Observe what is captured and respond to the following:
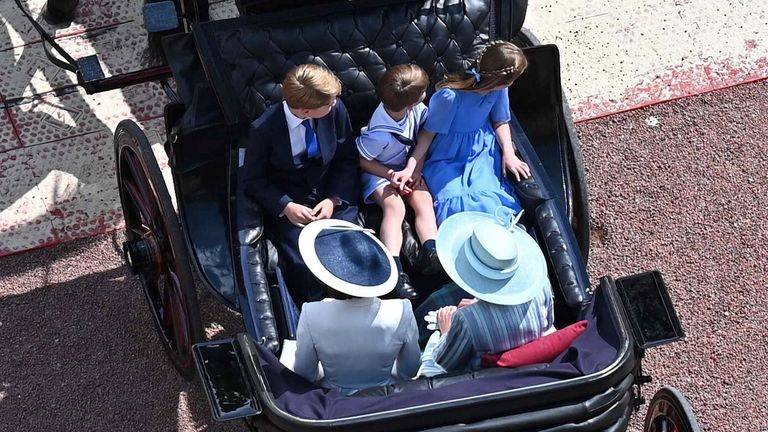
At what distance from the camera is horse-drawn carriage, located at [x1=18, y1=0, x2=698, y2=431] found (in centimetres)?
285

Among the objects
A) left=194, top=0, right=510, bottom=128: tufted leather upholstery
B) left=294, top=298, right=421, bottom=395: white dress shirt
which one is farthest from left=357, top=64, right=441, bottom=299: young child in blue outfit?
left=294, top=298, right=421, bottom=395: white dress shirt

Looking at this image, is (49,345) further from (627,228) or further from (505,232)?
(627,228)

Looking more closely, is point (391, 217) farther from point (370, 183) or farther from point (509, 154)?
point (509, 154)

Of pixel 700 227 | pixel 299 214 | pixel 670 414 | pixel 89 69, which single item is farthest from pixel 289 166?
pixel 700 227

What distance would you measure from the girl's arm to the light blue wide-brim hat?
630 mm

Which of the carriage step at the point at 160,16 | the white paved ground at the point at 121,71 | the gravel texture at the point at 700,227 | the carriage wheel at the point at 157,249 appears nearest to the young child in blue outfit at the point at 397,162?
the carriage wheel at the point at 157,249

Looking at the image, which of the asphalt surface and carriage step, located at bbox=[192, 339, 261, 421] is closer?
carriage step, located at bbox=[192, 339, 261, 421]

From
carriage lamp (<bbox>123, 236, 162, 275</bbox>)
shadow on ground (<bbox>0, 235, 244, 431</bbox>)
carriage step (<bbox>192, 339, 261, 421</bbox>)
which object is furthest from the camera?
shadow on ground (<bbox>0, 235, 244, 431</bbox>)

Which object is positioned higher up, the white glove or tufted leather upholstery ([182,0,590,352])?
tufted leather upholstery ([182,0,590,352])

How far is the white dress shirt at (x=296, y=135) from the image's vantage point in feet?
11.1

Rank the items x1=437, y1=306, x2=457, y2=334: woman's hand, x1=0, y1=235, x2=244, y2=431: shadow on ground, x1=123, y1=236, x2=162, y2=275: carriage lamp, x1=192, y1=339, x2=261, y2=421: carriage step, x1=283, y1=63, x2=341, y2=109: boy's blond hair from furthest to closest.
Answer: x1=0, y1=235, x2=244, y2=431: shadow on ground → x1=123, y1=236, x2=162, y2=275: carriage lamp → x1=283, y1=63, x2=341, y2=109: boy's blond hair → x1=437, y1=306, x2=457, y2=334: woman's hand → x1=192, y1=339, x2=261, y2=421: carriage step

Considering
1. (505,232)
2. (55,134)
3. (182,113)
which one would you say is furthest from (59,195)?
(505,232)

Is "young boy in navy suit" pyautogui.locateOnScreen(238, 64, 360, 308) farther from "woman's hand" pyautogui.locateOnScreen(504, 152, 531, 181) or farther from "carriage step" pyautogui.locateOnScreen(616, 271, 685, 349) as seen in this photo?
"carriage step" pyautogui.locateOnScreen(616, 271, 685, 349)

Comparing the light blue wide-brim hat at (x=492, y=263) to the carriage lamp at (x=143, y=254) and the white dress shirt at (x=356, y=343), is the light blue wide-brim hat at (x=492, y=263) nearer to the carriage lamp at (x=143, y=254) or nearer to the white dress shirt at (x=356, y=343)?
the white dress shirt at (x=356, y=343)
